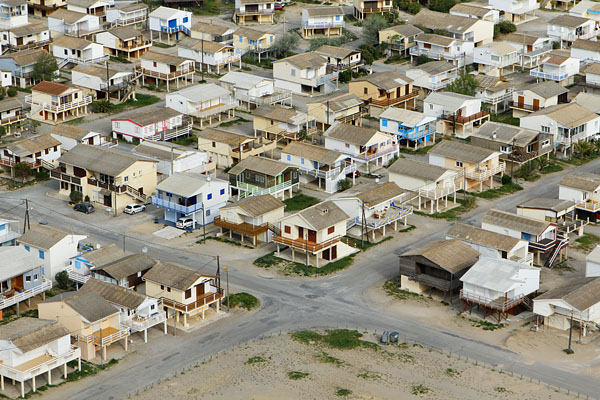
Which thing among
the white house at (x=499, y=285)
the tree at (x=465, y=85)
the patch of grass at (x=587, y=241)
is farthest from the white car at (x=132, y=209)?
the tree at (x=465, y=85)

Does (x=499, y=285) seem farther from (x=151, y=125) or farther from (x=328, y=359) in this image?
(x=151, y=125)

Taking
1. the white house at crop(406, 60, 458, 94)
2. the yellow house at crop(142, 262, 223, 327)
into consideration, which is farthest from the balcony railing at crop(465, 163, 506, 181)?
the yellow house at crop(142, 262, 223, 327)

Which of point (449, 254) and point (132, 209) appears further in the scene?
point (132, 209)

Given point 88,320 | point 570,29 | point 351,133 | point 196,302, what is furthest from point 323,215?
point 570,29

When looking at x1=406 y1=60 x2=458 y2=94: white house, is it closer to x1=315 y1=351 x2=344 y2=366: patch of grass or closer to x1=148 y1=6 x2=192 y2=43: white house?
x1=148 y1=6 x2=192 y2=43: white house

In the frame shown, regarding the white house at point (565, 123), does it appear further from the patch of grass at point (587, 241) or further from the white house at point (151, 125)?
the white house at point (151, 125)
